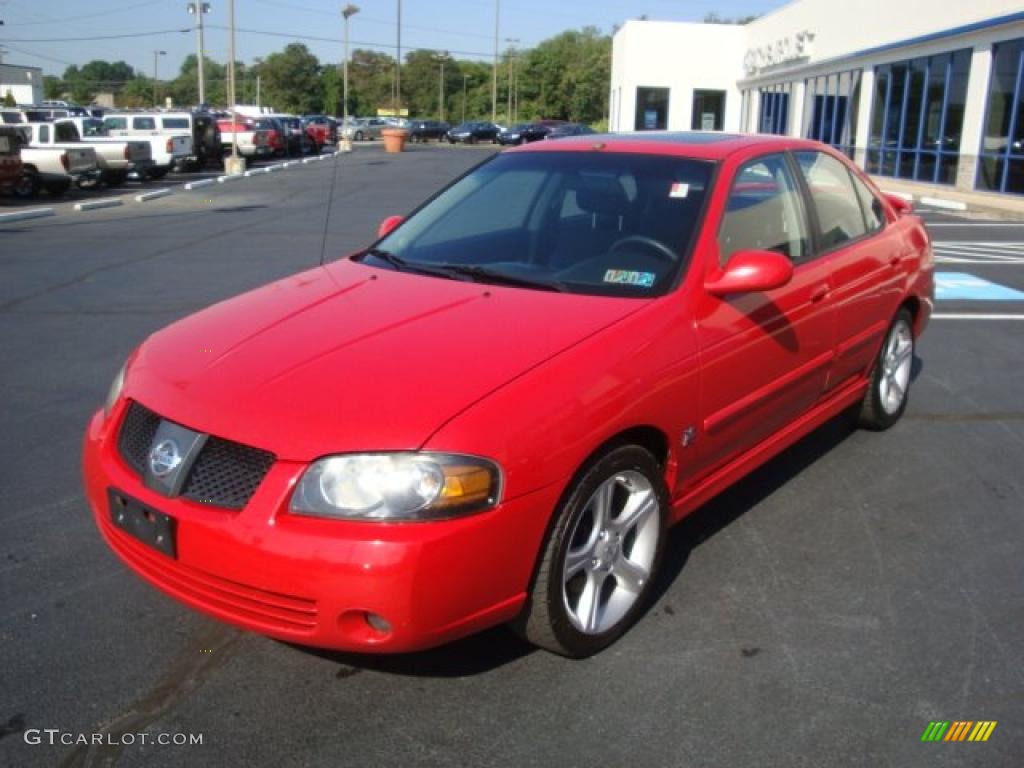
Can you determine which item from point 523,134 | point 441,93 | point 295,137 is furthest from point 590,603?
point 441,93

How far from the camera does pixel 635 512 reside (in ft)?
10.6

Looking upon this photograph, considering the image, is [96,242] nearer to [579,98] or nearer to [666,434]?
[666,434]

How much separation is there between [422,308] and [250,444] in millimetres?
978

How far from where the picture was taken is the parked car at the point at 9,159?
18859mm

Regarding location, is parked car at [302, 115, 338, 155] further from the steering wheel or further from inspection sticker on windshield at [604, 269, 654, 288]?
inspection sticker on windshield at [604, 269, 654, 288]

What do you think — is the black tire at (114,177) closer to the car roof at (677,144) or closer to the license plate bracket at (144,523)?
the car roof at (677,144)

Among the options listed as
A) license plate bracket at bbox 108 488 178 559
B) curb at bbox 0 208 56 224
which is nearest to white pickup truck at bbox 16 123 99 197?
curb at bbox 0 208 56 224

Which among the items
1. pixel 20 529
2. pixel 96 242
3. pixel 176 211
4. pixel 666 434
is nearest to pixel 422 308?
pixel 666 434

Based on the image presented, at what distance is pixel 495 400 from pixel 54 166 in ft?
67.5

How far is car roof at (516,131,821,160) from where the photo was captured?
410cm

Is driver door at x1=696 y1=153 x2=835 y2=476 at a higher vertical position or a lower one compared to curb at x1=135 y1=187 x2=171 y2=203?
higher

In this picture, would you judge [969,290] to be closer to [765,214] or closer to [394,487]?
[765,214]

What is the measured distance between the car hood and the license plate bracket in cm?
28

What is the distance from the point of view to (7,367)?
21.3 feet
